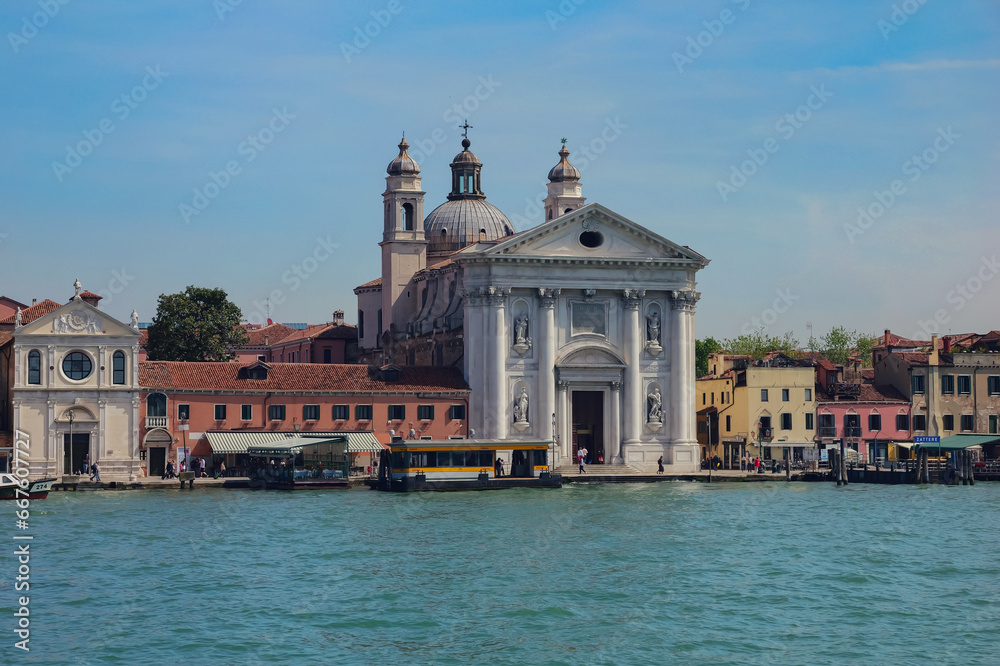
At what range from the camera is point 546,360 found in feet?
181

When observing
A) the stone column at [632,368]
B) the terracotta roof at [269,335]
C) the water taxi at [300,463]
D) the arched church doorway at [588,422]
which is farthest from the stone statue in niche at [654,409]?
the terracotta roof at [269,335]

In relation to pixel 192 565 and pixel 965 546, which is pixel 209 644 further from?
pixel 965 546

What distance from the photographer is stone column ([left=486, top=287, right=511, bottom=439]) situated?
54750 millimetres

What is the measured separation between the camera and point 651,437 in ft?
186

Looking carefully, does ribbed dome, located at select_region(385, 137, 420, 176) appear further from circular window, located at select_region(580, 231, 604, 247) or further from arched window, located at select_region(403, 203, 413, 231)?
circular window, located at select_region(580, 231, 604, 247)

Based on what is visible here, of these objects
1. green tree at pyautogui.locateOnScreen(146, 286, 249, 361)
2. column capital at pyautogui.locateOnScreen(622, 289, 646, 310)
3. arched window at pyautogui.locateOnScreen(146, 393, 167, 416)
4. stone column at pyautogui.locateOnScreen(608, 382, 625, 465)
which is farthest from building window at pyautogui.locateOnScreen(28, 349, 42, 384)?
column capital at pyautogui.locateOnScreen(622, 289, 646, 310)

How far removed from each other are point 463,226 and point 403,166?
5874mm

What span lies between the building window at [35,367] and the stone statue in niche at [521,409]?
53.3 ft

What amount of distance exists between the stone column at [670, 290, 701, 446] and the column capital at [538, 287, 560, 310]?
454 centimetres

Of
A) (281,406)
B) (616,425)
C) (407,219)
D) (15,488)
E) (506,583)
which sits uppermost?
(407,219)

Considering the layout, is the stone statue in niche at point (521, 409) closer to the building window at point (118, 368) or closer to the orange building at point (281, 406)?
the orange building at point (281, 406)

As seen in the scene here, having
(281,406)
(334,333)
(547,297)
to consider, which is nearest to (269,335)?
(334,333)

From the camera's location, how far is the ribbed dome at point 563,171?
67625 mm

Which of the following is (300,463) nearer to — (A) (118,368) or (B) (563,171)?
(A) (118,368)
